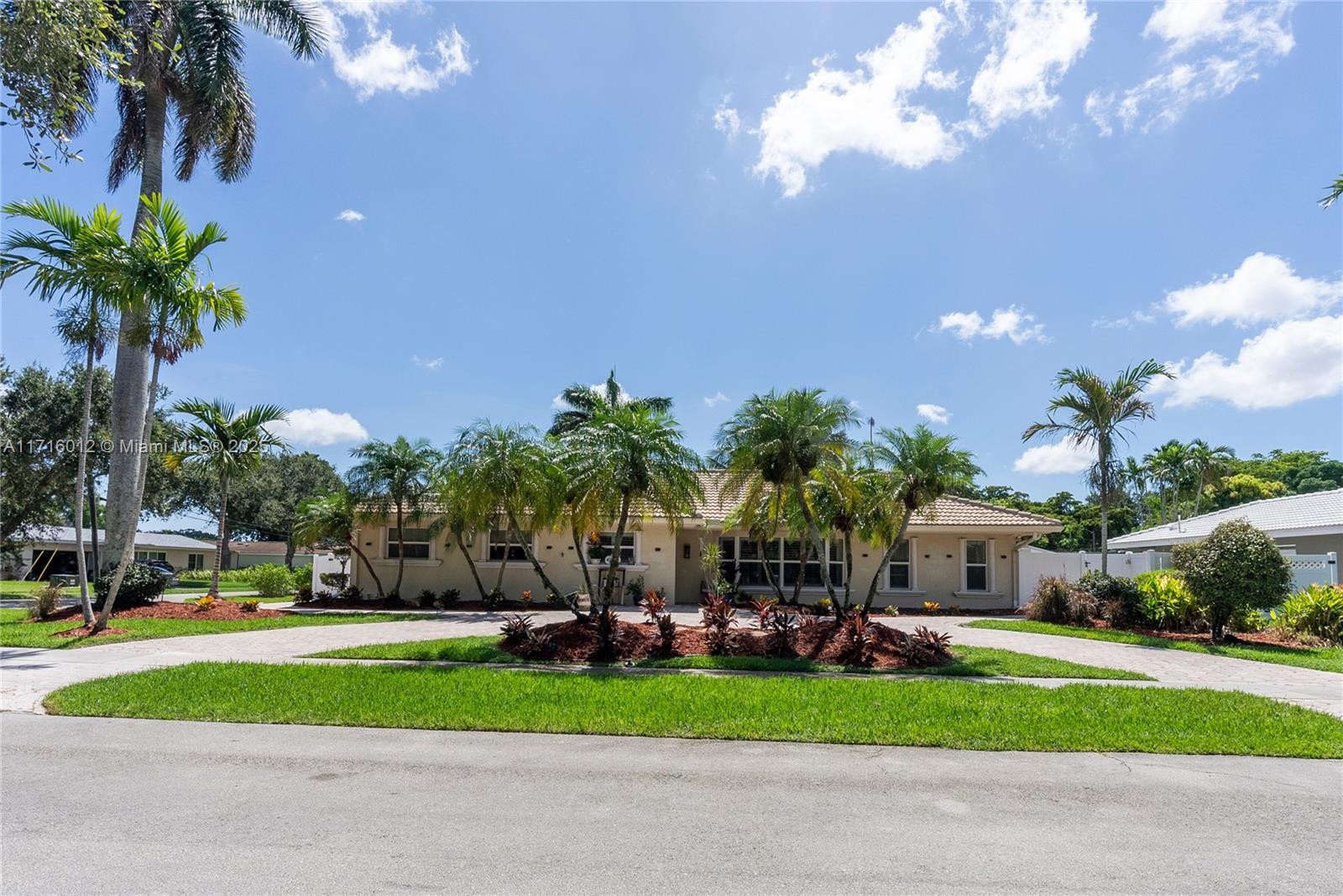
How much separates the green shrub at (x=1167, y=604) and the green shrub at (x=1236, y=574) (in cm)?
119

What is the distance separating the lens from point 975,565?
23.4 m

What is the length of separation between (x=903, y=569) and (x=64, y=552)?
49.5 metres

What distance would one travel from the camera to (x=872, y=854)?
14.4 feet

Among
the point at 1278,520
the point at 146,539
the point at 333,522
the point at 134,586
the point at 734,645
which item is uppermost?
the point at 1278,520

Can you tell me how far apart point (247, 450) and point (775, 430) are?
532 inches

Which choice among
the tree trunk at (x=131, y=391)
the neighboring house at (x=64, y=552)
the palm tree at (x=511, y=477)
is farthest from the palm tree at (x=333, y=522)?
the neighboring house at (x=64, y=552)

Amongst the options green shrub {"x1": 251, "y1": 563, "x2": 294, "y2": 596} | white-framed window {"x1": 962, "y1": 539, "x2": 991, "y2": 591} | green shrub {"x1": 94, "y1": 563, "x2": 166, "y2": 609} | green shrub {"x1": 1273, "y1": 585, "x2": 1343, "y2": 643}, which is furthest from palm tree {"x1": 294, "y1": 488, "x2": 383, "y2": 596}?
green shrub {"x1": 1273, "y1": 585, "x2": 1343, "y2": 643}

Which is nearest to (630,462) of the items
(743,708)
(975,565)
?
(743,708)

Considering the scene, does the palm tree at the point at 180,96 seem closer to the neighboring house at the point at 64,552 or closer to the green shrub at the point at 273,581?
the green shrub at the point at 273,581

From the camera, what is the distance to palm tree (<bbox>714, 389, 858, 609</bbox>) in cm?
1356

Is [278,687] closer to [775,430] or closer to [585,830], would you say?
[585,830]

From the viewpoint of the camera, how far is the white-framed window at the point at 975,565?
23.2 metres

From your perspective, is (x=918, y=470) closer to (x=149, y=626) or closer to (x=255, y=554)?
(x=149, y=626)

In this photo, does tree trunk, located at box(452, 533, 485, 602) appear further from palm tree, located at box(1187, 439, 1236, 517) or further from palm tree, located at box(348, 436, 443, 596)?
palm tree, located at box(1187, 439, 1236, 517)
